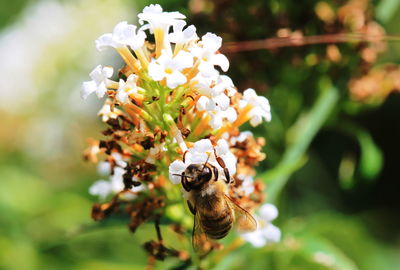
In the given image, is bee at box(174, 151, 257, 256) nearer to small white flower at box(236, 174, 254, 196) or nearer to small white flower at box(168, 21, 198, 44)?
small white flower at box(236, 174, 254, 196)

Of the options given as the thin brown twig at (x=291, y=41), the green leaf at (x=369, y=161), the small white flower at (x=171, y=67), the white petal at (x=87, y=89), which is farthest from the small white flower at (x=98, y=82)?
the green leaf at (x=369, y=161)

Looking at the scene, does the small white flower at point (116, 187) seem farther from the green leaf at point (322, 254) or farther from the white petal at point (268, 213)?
the green leaf at point (322, 254)

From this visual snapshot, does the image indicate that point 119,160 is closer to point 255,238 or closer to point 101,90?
point 101,90

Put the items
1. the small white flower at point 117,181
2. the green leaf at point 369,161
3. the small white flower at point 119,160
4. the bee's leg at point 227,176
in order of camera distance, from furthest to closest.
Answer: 1. the green leaf at point 369,161
2. the small white flower at point 117,181
3. the small white flower at point 119,160
4. the bee's leg at point 227,176

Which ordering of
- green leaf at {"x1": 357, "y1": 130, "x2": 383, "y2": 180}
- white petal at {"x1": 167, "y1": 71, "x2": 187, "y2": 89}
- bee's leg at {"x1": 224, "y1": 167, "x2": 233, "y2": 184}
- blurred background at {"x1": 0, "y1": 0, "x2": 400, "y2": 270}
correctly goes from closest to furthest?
1. white petal at {"x1": 167, "y1": 71, "x2": 187, "y2": 89}
2. bee's leg at {"x1": 224, "y1": 167, "x2": 233, "y2": 184}
3. green leaf at {"x1": 357, "y1": 130, "x2": 383, "y2": 180}
4. blurred background at {"x1": 0, "y1": 0, "x2": 400, "y2": 270}

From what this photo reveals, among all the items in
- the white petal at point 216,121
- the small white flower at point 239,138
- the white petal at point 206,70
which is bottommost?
the white petal at point 216,121

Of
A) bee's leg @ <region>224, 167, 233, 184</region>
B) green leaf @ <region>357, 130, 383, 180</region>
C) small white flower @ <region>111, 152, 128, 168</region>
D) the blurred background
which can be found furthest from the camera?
the blurred background

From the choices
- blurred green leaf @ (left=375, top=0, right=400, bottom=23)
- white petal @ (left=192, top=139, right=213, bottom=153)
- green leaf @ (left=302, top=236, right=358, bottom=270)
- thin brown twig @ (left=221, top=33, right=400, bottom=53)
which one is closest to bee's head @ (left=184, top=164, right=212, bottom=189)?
white petal @ (left=192, top=139, right=213, bottom=153)
